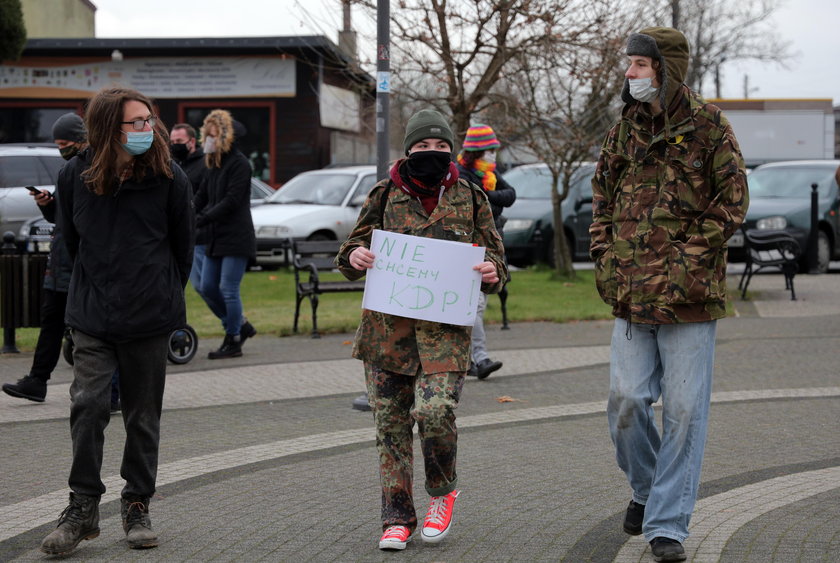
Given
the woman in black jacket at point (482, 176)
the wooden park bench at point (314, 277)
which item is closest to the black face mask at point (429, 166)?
the woman in black jacket at point (482, 176)

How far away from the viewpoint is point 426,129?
5066 millimetres

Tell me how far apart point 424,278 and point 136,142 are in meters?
1.29

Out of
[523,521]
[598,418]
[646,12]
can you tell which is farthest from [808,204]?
[523,521]

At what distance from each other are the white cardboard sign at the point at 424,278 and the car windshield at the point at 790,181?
50.1 ft

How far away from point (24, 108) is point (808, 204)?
19.0m

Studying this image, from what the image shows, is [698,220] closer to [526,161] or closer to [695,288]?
[695,288]

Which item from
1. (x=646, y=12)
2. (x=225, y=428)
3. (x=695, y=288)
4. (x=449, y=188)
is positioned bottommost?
(x=225, y=428)

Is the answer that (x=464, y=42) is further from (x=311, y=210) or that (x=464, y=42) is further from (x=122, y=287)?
(x=122, y=287)

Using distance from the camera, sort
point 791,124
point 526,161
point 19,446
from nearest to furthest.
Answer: point 19,446 < point 526,161 < point 791,124

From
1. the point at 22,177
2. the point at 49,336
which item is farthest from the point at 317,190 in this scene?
the point at 49,336

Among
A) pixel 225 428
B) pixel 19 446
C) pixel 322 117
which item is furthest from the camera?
pixel 322 117

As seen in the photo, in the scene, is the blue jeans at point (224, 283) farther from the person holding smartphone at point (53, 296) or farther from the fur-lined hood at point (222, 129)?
the person holding smartphone at point (53, 296)

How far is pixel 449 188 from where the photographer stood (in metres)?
5.15

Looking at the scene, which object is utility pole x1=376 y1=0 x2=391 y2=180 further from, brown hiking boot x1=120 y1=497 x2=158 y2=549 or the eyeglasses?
brown hiking boot x1=120 y1=497 x2=158 y2=549
